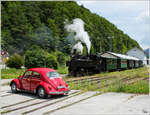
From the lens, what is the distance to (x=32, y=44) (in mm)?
60688

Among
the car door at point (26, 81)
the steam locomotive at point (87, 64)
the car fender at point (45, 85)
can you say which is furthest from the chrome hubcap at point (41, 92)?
the steam locomotive at point (87, 64)

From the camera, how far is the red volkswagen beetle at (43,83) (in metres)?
9.36

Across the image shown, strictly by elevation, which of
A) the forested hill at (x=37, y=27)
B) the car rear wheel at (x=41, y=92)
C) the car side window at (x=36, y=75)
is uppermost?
the forested hill at (x=37, y=27)

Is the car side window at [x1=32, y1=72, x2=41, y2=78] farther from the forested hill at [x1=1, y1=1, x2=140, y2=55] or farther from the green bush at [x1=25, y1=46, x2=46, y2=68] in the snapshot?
the forested hill at [x1=1, y1=1, x2=140, y2=55]

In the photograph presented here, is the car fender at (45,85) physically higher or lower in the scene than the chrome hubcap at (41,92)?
higher

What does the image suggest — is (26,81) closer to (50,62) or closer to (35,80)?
(35,80)

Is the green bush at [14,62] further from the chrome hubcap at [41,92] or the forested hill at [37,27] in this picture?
the chrome hubcap at [41,92]

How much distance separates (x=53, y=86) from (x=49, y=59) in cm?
2417

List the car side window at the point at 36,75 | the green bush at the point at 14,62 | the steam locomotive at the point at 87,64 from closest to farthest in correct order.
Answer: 1. the car side window at the point at 36,75
2. the steam locomotive at the point at 87,64
3. the green bush at the point at 14,62

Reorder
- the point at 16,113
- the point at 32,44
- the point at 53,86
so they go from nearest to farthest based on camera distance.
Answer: the point at 16,113
the point at 53,86
the point at 32,44

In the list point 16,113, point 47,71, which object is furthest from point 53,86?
point 16,113

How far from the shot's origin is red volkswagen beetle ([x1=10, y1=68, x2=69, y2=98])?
9359 millimetres

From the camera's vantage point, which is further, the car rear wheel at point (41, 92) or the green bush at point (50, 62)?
the green bush at point (50, 62)

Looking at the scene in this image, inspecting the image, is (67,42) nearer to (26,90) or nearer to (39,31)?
(39,31)
